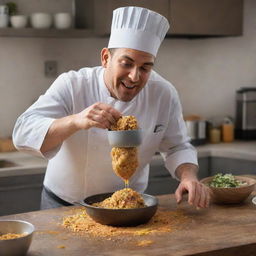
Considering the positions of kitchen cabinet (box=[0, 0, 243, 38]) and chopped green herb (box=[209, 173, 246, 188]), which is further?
kitchen cabinet (box=[0, 0, 243, 38])

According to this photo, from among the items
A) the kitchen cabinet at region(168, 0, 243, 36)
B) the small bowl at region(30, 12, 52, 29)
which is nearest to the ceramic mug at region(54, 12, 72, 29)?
the small bowl at region(30, 12, 52, 29)

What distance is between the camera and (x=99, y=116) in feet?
6.72

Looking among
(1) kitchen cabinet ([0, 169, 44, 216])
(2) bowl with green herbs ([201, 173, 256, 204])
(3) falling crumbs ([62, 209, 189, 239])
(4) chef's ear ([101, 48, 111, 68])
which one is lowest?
(1) kitchen cabinet ([0, 169, 44, 216])

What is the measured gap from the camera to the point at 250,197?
2.47m

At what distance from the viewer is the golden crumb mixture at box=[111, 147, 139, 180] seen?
6.84ft

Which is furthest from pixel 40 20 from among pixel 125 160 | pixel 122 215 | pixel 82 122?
pixel 122 215

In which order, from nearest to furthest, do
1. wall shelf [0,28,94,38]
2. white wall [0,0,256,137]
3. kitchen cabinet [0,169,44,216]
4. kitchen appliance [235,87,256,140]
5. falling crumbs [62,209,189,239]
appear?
falling crumbs [62,209,189,239]
kitchen cabinet [0,169,44,216]
wall shelf [0,28,94,38]
white wall [0,0,256,137]
kitchen appliance [235,87,256,140]

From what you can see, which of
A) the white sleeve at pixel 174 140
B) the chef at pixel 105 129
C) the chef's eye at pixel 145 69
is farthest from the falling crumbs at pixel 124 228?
the chef's eye at pixel 145 69

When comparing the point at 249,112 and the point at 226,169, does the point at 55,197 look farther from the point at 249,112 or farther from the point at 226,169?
the point at 249,112

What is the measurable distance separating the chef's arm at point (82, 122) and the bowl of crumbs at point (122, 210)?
277 millimetres

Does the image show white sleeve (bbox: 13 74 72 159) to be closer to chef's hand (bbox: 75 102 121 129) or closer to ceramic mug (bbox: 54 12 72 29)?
chef's hand (bbox: 75 102 121 129)

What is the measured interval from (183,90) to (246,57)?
0.67 meters

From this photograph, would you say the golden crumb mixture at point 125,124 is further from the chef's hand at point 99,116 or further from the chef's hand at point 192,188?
the chef's hand at point 192,188

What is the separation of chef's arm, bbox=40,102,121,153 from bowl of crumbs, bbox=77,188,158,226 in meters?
0.28
